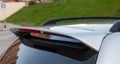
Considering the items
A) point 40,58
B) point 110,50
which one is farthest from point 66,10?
point 110,50

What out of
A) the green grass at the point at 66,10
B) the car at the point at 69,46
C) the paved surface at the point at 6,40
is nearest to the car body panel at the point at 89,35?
the car at the point at 69,46

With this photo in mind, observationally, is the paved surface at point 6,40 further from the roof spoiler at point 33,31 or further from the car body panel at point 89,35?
the car body panel at point 89,35

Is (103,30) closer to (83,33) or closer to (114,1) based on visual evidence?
(83,33)

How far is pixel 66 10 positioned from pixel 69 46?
48048 millimetres

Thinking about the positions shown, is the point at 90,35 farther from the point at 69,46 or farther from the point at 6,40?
the point at 6,40

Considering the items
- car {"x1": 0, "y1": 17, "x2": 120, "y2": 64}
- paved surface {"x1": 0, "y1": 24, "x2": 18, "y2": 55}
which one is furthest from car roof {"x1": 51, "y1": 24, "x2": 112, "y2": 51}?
paved surface {"x1": 0, "y1": 24, "x2": 18, "y2": 55}

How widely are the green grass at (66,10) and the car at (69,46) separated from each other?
127 ft

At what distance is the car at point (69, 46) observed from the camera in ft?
8.57

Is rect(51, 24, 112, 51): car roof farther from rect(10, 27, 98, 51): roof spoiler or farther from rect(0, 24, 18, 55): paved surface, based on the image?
rect(0, 24, 18, 55): paved surface

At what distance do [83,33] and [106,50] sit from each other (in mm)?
199

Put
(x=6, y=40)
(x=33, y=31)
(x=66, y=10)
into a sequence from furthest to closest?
(x=66, y=10)
(x=6, y=40)
(x=33, y=31)

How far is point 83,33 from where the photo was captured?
2738mm

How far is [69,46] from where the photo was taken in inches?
109

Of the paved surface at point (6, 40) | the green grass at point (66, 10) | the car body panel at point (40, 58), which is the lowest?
the green grass at point (66, 10)
